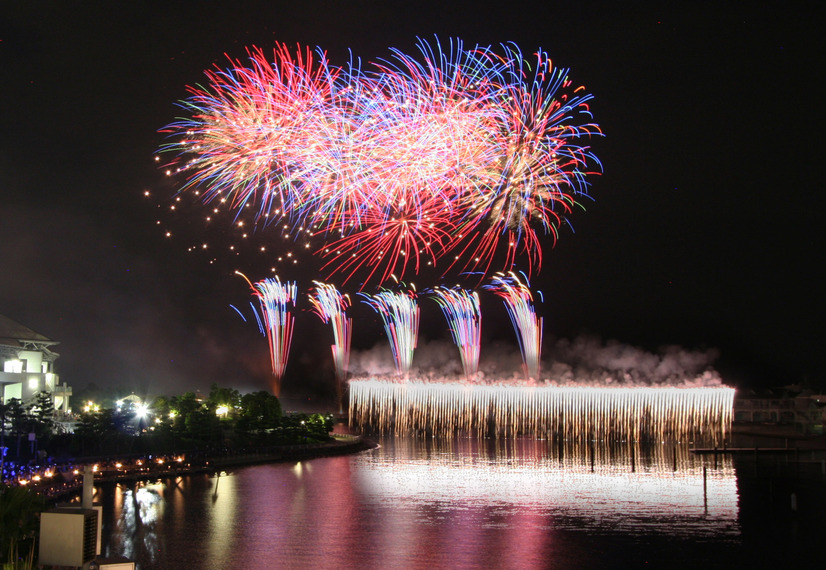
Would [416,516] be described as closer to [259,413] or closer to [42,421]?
[42,421]

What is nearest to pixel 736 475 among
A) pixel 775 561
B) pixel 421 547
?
pixel 775 561

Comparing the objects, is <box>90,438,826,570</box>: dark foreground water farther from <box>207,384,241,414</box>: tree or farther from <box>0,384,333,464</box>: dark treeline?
<box>207,384,241,414</box>: tree

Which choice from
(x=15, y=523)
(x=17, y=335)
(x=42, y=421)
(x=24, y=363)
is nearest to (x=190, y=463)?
(x=42, y=421)

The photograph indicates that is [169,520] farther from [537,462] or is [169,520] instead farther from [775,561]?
[537,462]

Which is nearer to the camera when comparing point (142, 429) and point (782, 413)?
point (142, 429)

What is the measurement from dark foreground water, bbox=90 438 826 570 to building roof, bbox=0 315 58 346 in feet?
54.5

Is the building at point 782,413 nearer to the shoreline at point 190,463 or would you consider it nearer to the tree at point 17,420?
the shoreline at point 190,463

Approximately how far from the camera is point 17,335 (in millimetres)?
43719

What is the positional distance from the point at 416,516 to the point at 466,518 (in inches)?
67.6

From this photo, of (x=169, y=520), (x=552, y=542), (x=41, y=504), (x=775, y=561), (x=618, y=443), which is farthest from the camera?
(x=618, y=443)

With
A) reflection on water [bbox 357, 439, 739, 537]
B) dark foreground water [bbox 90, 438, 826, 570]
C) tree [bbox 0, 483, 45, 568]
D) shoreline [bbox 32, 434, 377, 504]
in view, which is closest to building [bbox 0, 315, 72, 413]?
shoreline [bbox 32, 434, 377, 504]

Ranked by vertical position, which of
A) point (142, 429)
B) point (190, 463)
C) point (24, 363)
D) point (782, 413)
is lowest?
point (782, 413)

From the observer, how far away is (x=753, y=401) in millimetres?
76375

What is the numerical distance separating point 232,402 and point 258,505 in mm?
37321
